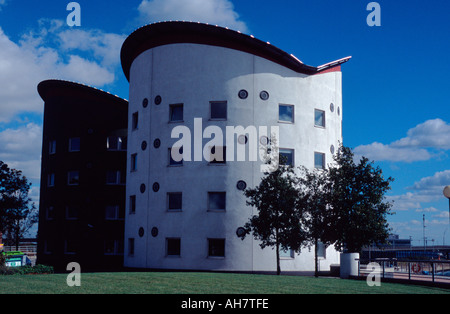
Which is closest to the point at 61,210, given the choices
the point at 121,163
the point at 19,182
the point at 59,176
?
the point at 59,176

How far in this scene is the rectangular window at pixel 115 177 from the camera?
45.6 meters

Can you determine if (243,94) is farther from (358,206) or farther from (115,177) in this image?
(115,177)

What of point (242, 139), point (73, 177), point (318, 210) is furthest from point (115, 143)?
point (318, 210)

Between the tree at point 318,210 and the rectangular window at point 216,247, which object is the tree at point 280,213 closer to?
the tree at point 318,210

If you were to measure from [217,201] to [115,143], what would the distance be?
15776mm

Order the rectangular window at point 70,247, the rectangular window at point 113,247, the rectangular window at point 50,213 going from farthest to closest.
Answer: the rectangular window at point 50,213 < the rectangular window at point 70,247 < the rectangular window at point 113,247

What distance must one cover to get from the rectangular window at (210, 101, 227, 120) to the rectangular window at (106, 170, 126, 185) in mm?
14477

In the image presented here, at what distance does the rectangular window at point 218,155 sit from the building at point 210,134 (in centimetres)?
7

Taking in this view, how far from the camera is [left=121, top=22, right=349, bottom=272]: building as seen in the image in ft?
111

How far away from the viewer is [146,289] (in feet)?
48.7

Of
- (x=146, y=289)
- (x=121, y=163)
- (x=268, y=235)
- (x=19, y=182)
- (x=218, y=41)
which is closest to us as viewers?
(x=146, y=289)

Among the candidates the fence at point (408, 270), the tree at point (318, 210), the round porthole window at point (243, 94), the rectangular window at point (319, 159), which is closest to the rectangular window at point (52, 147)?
the round porthole window at point (243, 94)

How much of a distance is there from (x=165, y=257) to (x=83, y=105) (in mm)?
19283

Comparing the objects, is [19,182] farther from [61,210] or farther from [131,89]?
[131,89]
